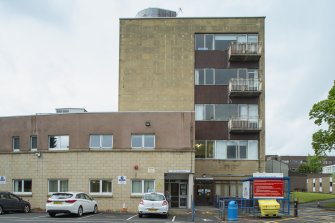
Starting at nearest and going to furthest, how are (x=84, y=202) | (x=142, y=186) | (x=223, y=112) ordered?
(x=84, y=202)
(x=142, y=186)
(x=223, y=112)

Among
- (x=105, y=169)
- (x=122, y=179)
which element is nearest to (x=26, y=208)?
(x=105, y=169)

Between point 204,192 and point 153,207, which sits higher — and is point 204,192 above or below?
below

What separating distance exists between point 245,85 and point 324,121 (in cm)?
800

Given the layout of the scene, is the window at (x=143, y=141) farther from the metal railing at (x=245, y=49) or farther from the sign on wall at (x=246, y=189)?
the metal railing at (x=245, y=49)

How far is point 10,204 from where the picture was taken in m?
31.5

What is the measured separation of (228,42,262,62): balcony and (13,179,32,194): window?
2136 cm

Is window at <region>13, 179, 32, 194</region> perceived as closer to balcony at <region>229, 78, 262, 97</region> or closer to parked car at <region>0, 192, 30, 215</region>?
parked car at <region>0, 192, 30, 215</region>

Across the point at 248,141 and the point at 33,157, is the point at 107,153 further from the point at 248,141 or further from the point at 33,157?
the point at 248,141

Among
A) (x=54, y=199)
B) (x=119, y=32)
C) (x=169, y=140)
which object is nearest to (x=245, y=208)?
(x=169, y=140)

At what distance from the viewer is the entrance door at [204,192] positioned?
4647cm

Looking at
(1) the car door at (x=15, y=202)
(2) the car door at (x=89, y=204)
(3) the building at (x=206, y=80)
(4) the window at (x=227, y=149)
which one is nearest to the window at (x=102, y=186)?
(2) the car door at (x=89, y=204)

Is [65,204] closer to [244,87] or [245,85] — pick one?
[244,87]

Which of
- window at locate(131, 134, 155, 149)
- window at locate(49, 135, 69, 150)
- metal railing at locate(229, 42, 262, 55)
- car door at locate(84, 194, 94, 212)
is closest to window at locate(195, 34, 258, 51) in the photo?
metal railing at locate(229, 42, 262, 55)

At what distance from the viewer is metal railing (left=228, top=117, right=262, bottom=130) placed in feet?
150
